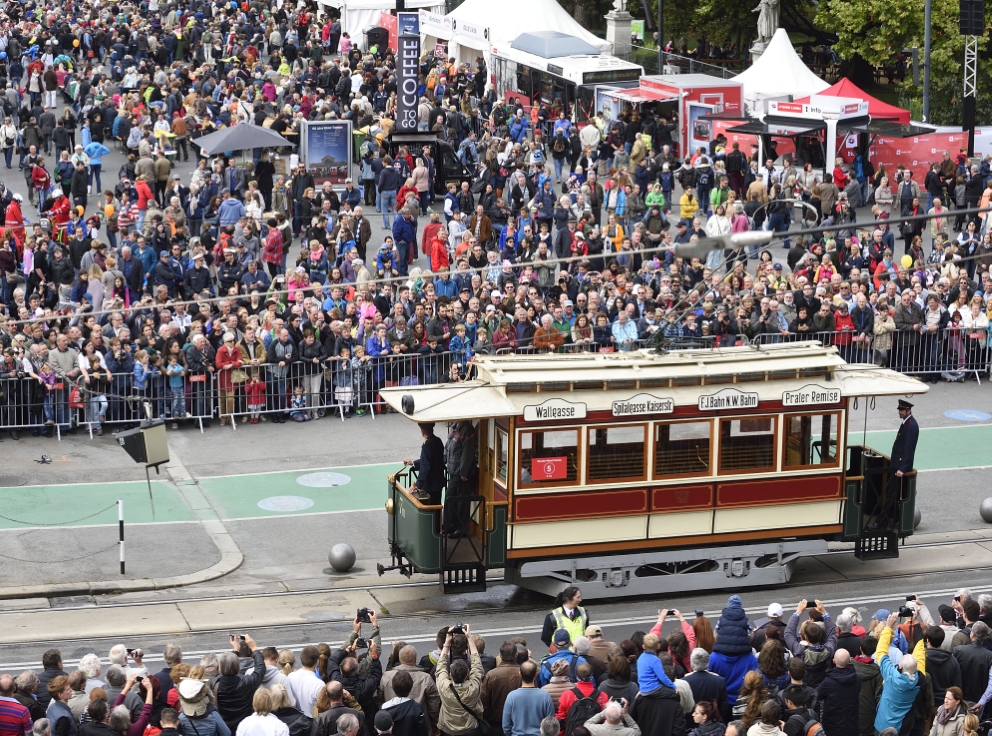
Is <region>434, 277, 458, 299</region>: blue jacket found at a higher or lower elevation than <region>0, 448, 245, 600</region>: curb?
higher

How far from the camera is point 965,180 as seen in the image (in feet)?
121

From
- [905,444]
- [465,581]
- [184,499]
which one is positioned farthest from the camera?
[184,499]

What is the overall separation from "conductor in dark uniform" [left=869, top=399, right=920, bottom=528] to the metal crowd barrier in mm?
7499

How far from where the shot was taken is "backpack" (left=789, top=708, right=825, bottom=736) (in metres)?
12.5

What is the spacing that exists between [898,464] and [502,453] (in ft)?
16.1

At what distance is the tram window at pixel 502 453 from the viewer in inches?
727

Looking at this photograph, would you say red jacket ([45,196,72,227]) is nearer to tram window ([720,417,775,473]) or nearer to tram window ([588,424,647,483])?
tram window ([588,424,647,483])

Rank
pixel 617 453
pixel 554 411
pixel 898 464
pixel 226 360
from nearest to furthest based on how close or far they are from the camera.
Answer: pixel 554 411 < pixel 617 453 < pixel 898 464 < pixel 226 360

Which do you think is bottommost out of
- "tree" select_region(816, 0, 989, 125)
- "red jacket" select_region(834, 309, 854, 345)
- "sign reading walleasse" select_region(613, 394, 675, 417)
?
"sign reading walleasse" select_region(613, 394, 675, 417)

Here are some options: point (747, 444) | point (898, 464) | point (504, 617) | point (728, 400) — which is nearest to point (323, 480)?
point (504, 617)

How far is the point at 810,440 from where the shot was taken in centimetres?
1947

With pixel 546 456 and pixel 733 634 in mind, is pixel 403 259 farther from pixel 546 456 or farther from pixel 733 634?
pixel 733 634

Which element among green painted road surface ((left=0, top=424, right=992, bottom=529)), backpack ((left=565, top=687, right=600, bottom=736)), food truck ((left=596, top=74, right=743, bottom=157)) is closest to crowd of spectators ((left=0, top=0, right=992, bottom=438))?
food truck ((left=596, top=74, right=743, bottom=157))

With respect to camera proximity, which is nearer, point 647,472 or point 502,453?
point 502,453
